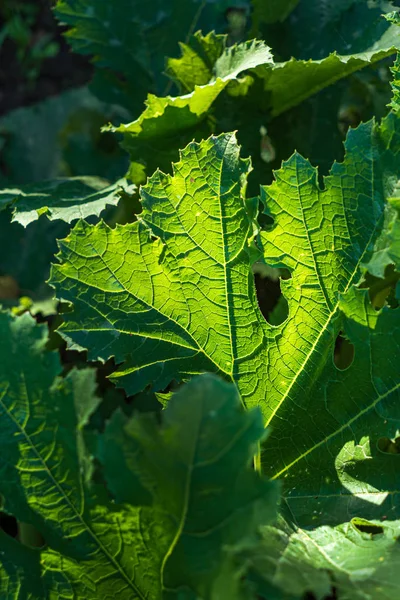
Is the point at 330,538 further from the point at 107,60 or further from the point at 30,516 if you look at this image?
the point at 107,60

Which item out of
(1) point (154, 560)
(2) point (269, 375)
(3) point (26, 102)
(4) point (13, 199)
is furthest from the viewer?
(3) point (26, 102)

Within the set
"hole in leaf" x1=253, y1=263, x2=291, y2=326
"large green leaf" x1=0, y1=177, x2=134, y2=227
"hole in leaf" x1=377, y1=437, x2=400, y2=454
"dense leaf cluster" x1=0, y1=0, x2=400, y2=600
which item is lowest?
"hole in leaf" x1=377, y1=437, x2=400, y2=454

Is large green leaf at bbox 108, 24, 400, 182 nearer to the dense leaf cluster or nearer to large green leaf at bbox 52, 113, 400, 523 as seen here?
the dense leaf cluster

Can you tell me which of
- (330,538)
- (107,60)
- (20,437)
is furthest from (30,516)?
(107,60)

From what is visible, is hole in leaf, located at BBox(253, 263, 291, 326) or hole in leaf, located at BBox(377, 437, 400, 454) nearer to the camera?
hole in leaf, located at BBox(377, 437, 400, 454)

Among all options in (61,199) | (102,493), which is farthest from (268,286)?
(102,493)

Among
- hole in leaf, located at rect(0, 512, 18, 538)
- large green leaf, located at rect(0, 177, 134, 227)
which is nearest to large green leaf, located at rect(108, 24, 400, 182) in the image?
large green leaf, located at rect(0, 177, 134, 227)

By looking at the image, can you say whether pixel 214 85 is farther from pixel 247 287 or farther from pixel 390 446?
pixel 390 446

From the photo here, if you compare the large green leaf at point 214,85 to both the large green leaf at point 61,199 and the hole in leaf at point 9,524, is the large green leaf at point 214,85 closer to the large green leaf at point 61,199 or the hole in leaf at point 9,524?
the large green leaf at point 61,199
